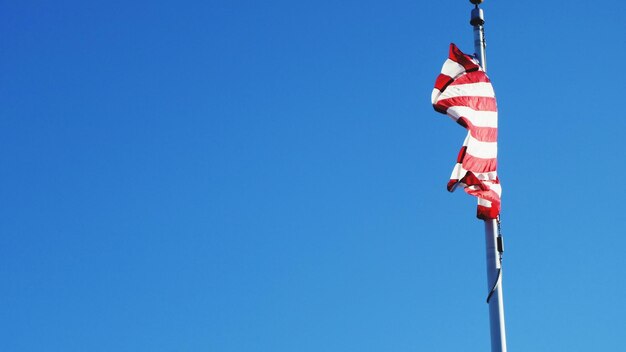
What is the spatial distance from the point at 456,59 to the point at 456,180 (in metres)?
2.63

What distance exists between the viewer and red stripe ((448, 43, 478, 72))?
765 inches

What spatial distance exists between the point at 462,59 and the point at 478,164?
230cm

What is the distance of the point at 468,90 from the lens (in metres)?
19.3

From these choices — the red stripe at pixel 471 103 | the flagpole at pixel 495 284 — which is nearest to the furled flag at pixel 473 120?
the red stripe at pixel 471 103

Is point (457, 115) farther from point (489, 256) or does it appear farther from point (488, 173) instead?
point (489, 256)

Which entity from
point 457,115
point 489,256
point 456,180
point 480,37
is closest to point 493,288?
point 489,256

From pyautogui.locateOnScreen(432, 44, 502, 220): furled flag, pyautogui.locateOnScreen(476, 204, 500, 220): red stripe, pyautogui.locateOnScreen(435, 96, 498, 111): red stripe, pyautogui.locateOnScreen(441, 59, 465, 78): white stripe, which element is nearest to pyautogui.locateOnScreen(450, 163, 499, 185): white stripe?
pyautogui.locateOnScreen(432, 44, 502, 220): furled flag

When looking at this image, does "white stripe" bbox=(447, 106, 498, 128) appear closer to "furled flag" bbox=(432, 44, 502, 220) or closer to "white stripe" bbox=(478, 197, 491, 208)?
"furled flag" bbox=(432, 44, 502, 220)

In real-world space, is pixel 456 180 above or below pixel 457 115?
below

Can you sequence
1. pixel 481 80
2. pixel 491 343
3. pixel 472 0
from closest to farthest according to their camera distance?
pixel 491 343 < pixel 481 80 < pixel 472 0

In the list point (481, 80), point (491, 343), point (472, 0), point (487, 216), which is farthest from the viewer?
point (472, 0)

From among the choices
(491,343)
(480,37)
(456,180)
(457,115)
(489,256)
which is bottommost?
(491,343)

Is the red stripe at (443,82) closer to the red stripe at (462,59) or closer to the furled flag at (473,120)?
the furled flag at (473,120)

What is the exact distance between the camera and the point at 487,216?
18.2 metres
